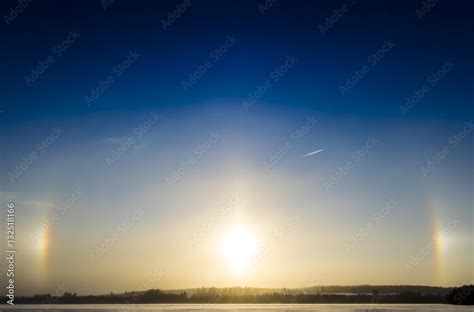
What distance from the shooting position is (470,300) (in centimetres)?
9775
